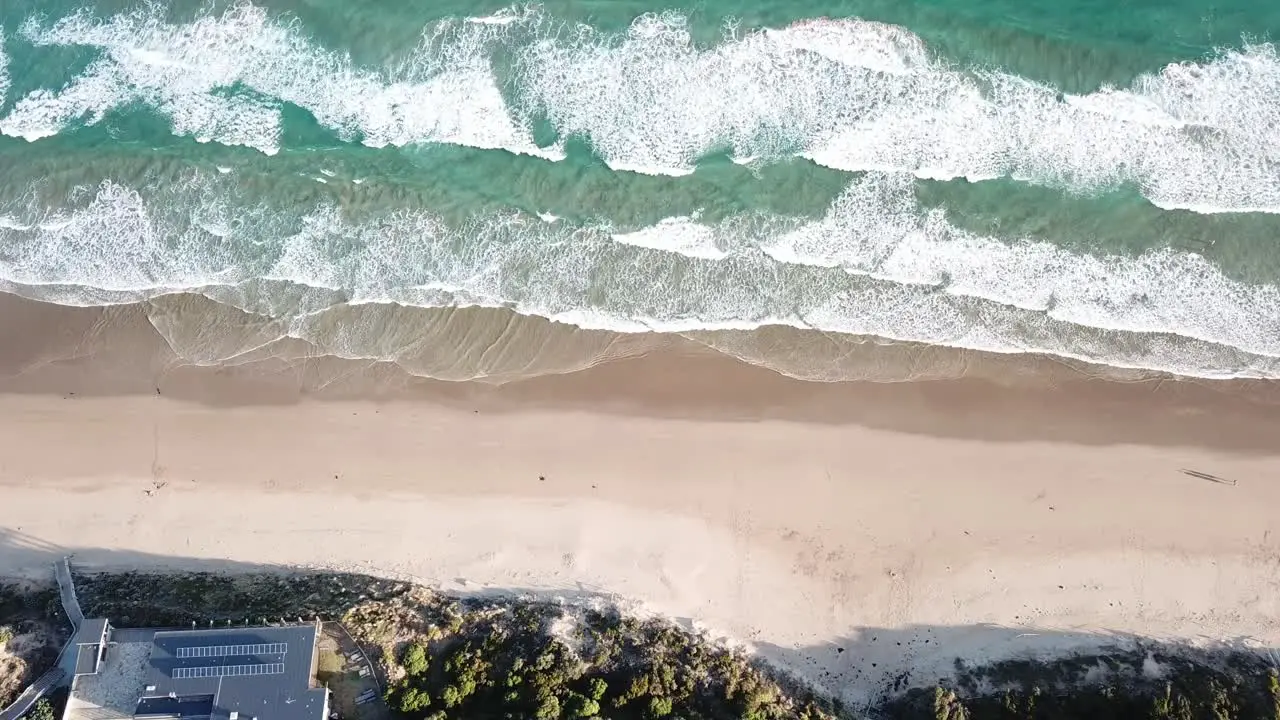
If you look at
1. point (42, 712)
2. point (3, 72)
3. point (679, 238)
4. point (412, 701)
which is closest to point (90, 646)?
point (42, 712)

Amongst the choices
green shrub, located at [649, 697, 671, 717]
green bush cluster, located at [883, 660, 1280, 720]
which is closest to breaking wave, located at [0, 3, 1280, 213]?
green bush cluster, located at [883, 660, 1280, 720]

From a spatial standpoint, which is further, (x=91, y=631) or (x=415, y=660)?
(x=415, y=660)

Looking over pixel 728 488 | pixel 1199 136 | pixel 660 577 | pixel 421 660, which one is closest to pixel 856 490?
pixel 728 488

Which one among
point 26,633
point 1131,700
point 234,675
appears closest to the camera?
point 234,675

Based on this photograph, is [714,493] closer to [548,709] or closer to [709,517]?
[709,517]

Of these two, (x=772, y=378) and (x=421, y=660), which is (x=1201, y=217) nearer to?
(x=772, y=378)

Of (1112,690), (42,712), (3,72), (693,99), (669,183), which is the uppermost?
(3,72)
